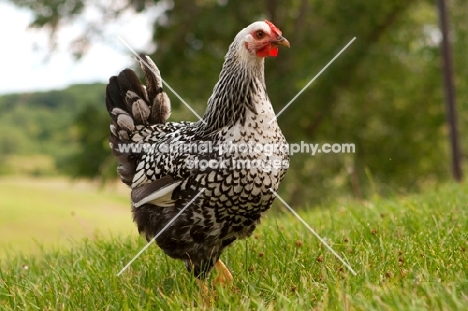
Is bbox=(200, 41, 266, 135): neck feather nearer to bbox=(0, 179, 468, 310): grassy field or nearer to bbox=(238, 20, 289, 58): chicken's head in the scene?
bbox=(238, 20, 289, 58): chicken's head

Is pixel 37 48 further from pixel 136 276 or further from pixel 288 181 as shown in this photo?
pixel 136 276

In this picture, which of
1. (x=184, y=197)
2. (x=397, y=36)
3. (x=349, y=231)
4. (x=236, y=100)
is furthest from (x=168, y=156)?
(x=397, y=36)

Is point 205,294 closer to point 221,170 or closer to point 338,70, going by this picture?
point 221,170

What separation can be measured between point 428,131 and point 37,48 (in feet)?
27.6

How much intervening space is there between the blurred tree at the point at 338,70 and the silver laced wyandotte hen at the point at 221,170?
478 centimetres

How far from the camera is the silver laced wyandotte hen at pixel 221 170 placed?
2924 mm

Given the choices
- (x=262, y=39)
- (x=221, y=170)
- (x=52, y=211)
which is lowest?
(x=52, y=211)

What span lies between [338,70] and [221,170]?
689 centimetres

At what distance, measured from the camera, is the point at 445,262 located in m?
2.86

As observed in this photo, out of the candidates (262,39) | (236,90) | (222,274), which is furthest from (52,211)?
(262,39)

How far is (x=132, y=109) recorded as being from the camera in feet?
12.8

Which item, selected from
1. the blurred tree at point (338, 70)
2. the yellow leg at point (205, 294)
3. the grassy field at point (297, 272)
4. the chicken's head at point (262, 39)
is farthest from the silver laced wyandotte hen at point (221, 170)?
the blurred tree at point (338, 70)

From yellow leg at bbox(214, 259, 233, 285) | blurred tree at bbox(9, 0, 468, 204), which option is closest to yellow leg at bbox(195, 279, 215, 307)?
yellow leg at bbox(214, 259, 233, 285)

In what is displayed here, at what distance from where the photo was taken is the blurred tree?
9188 mm
